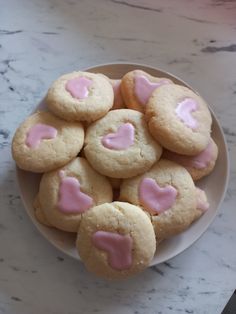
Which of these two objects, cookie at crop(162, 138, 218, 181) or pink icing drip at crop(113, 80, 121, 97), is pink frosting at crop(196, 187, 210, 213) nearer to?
cookie at crop(162, 138, 218, 181)

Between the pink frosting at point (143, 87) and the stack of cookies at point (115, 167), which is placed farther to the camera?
the pink frosting at point (143, 87)

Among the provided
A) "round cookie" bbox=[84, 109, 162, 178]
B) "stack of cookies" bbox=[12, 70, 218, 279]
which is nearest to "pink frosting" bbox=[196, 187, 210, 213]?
"stack of cookies" bbox=[12, 70, 218, 279]

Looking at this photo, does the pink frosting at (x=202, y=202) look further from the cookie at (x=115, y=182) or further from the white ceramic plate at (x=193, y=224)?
the cookie at (x=115, y=182)

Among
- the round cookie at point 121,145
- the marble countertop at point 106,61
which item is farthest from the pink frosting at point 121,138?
the marble countertop at point 106,61

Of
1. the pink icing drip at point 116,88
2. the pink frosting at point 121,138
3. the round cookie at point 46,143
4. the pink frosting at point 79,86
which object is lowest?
the round cookie at point 46,143

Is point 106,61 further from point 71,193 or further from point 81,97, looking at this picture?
point 71,193

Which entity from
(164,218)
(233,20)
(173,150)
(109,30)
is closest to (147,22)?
(109,30)
